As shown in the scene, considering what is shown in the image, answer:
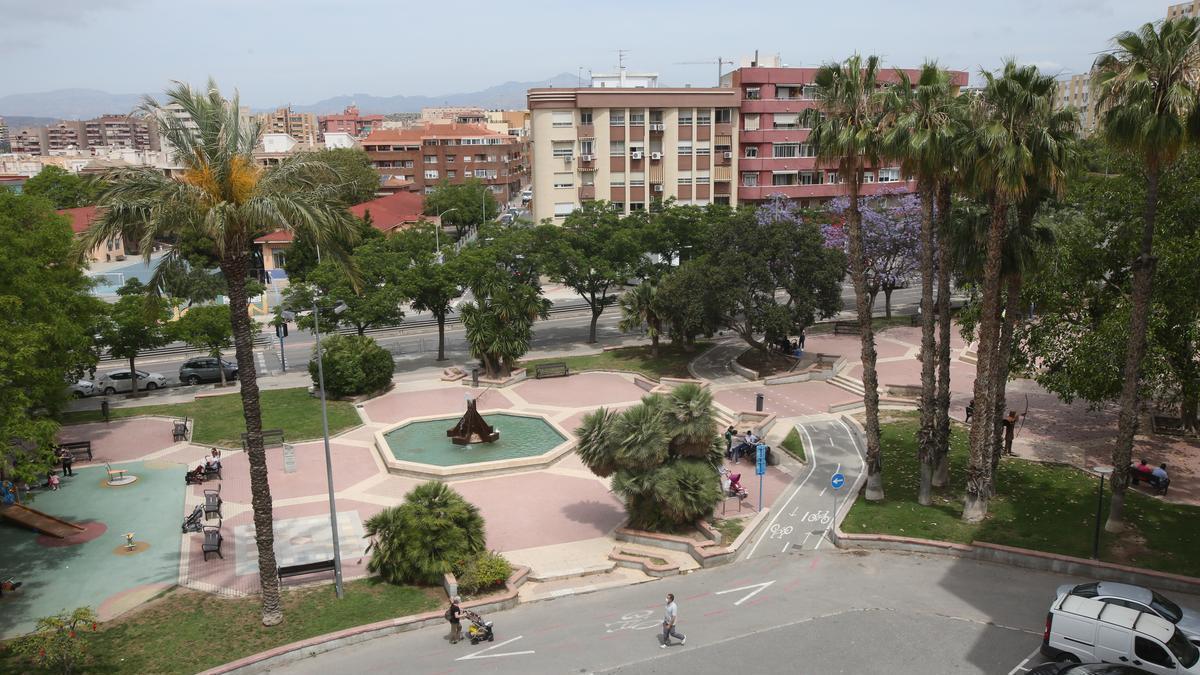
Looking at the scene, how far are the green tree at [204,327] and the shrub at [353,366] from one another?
4.87 metres

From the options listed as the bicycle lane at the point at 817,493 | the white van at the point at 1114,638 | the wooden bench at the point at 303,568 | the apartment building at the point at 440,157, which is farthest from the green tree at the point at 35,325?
the apartment building at the point at 440,157

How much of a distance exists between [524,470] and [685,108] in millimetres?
51980

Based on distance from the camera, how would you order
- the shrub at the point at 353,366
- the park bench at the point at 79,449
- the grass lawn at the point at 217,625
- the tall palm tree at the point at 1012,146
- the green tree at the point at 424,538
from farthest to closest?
the shrub at the point at 353,366
the park bench at the point at 79,449
the green tree at the point at 424,538
the tall palm tree at the point at 1012,146
the grass lawn at the point at 217,625

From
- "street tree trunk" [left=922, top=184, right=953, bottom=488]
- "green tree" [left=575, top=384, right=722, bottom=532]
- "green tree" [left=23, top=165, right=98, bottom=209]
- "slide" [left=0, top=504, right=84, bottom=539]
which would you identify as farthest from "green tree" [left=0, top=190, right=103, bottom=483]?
"green tree" [left=23, top=165, right=98, bottom=209]

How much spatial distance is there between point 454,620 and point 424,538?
3424 millimetres

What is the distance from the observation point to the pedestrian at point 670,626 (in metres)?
19.9

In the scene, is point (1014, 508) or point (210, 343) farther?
point (210, 343)

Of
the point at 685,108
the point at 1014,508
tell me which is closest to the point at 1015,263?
the point at 1014,508

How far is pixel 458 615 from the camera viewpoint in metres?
20.6

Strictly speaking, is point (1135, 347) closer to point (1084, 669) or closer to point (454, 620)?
point (1084, 669)

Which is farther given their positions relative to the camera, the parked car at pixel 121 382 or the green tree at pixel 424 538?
the parked car at pixel 121 382

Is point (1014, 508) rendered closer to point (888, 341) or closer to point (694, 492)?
point (694, 492)

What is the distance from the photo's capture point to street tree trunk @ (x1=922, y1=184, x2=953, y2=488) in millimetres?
25641

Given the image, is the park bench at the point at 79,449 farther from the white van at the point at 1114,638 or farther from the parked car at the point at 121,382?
the white van at the point at 1114,638
